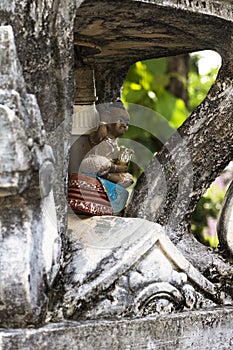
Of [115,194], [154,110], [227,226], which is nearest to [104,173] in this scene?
[115,194]

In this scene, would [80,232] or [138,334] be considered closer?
[138,334]

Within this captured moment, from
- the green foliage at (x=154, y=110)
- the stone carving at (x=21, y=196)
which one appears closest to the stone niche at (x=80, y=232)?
the stone carving at (x=21, y=196)

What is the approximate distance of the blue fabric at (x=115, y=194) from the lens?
140 cm

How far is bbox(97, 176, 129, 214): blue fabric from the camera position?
140cm

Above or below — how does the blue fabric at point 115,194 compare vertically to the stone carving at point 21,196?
below

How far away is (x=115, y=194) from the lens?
1424mm

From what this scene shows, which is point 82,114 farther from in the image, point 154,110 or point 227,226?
point 154,110

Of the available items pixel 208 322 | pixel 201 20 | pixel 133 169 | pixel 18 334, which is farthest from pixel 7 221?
pixel 133 169

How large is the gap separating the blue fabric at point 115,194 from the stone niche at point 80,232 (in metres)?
0.05

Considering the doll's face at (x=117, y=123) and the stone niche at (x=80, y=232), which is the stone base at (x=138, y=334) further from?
the doll's face at (x=117, y=123)

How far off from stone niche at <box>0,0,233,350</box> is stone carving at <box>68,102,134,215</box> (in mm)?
40

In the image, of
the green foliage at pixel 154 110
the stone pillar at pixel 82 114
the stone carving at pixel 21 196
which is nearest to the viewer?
the stone carving at pixel 21 196

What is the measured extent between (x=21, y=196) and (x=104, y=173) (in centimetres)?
35

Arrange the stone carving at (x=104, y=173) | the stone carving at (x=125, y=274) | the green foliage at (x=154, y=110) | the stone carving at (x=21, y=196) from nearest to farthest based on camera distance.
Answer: the stone carving at (x=21, y=196)
the stone carving at (x=125, y=274)
the stone carving at (x=104, y=173)
the green foliage at (x=154, y=110)
